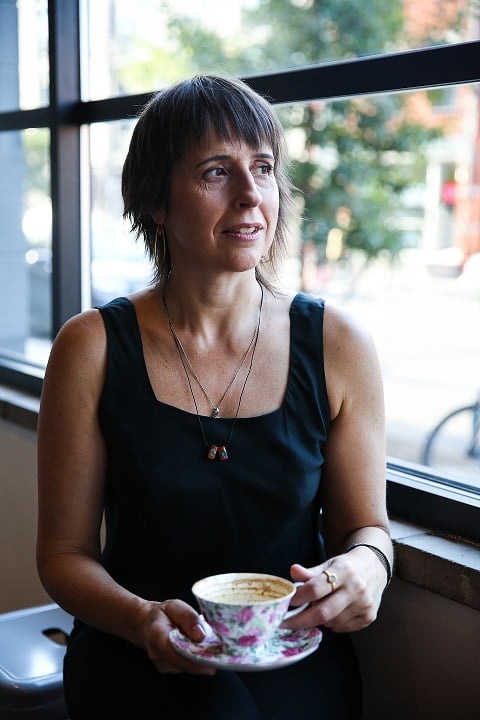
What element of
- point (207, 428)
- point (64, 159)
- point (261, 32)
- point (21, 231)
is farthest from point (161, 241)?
point (261, 32)

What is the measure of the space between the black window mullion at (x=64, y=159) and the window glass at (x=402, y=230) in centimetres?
317

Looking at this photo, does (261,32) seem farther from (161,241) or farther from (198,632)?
(198,632)

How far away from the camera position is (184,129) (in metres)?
1.44

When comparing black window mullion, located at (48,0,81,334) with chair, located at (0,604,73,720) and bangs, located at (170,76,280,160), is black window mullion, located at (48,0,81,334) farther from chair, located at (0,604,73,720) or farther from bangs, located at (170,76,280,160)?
bangs, located at (170,76,280,160)

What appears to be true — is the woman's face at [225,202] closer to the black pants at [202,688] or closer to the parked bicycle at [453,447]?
the black pants at [202,688]

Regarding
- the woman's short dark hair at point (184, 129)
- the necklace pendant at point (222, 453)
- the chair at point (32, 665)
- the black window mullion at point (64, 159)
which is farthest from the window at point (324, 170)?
the chair at point (32, 665)

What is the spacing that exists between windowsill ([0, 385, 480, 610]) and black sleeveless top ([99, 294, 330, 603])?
0.57ft

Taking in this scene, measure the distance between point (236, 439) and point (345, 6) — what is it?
485 centimetres

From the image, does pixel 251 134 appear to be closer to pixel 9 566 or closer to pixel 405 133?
pixel 9 566

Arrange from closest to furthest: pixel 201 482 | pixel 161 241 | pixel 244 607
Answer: pixel 244 607
pixel 201 482
pixel 161 241

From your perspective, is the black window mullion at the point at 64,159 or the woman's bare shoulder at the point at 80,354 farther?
the black window mullion at the point at 64,159

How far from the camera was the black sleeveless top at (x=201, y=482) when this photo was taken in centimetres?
142

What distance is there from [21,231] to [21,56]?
63 cm

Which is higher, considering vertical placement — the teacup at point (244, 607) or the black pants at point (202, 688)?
the teacup at point (244, 607)
